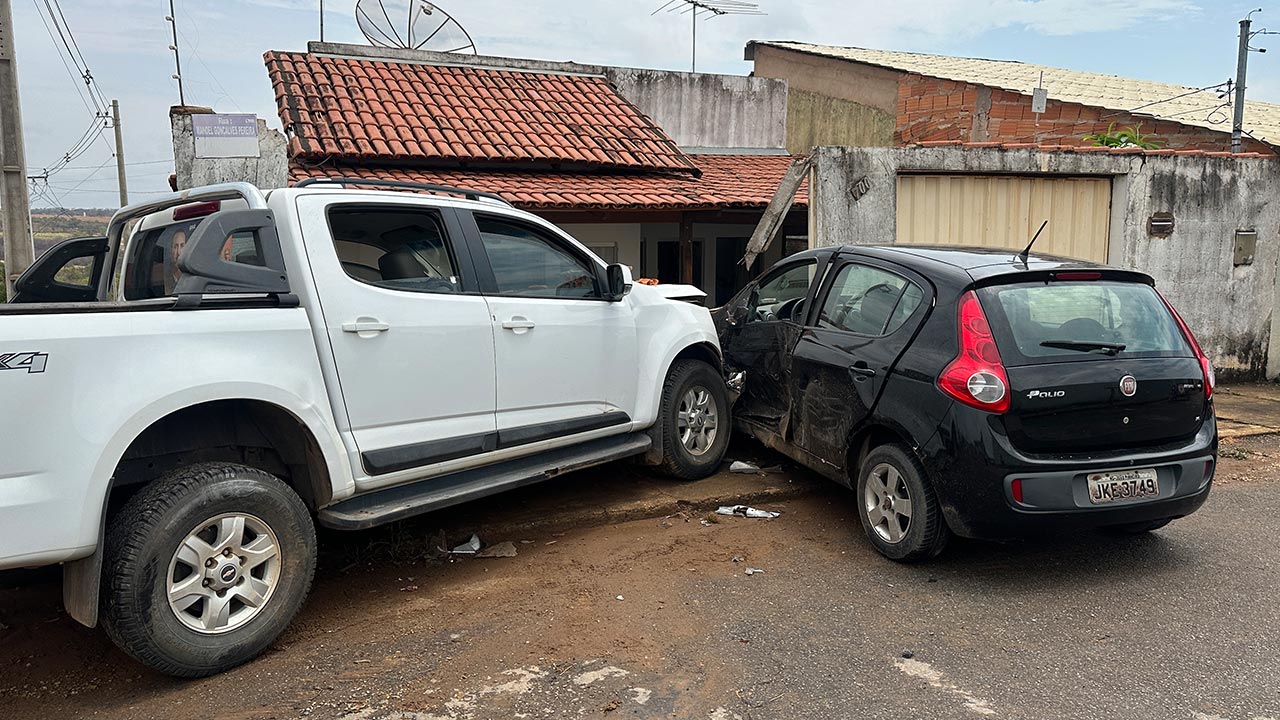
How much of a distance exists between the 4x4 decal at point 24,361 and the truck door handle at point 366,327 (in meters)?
1.23

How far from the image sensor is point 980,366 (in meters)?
4.24

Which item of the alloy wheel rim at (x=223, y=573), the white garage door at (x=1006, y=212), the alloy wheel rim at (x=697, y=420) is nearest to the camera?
the alloy wheel rim at (x=223, y=573)

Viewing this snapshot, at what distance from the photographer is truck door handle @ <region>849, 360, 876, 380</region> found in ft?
15.8

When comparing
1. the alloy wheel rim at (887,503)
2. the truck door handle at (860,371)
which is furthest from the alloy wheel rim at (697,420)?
the alloy wheel rim at (887,503)

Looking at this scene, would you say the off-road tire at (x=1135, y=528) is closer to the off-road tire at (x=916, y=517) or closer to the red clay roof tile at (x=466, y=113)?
the off-road tire at (x=916, y=517)

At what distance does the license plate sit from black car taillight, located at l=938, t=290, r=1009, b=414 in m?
0.57

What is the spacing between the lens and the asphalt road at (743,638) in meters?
3.37

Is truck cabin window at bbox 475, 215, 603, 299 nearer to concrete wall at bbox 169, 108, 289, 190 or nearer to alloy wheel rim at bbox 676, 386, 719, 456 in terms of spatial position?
alloy wheel rim at bbox 676, 386, 719, 456

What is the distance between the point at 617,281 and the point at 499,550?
1774 millimetres

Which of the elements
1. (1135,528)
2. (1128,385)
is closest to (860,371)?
(1128,385)

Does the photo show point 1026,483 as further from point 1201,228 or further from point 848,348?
point 1201,228

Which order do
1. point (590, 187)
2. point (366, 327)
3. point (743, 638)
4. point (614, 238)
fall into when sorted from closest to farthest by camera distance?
1. point (743, 638)
2. point (366, 327)
3. point (590, 187)
4. point (614, 238)

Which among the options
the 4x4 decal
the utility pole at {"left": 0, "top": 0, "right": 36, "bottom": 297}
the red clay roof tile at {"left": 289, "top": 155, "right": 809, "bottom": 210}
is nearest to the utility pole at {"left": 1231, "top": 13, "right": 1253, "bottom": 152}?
the red clay roof tile at {"left": 289, "top": 155, "right": 809, "bottom": 210}

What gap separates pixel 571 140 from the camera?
11352mm
